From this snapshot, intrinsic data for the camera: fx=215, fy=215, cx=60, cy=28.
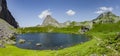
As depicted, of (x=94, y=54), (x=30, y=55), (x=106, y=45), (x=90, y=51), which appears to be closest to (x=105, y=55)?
(x=94, y=54)

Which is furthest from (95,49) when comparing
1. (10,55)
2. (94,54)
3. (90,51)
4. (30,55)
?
(10,55)

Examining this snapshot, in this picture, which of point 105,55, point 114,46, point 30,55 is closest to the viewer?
point 105,55

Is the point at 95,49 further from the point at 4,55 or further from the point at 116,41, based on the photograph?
the point at 4,55

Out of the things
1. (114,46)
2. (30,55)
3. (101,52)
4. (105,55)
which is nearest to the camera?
(105,55)

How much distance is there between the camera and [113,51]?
68.1 m

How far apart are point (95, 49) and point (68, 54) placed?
9.66 metres

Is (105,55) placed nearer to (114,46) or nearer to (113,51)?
(113,51)

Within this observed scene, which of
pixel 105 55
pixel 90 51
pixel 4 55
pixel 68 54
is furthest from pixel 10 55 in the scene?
pixel 105 55

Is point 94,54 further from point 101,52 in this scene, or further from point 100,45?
point 100,45

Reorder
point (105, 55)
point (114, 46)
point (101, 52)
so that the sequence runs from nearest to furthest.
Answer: point (105, 55), point (101, 52), point (114, 46)

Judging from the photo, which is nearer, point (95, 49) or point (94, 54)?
point (94, 54)

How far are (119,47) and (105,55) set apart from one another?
9.40m

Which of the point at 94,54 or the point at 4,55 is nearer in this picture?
the point at 94,54

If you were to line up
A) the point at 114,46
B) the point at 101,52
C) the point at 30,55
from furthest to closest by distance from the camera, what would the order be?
the point at 30,55, the point at 114,46, the point at 101,52
